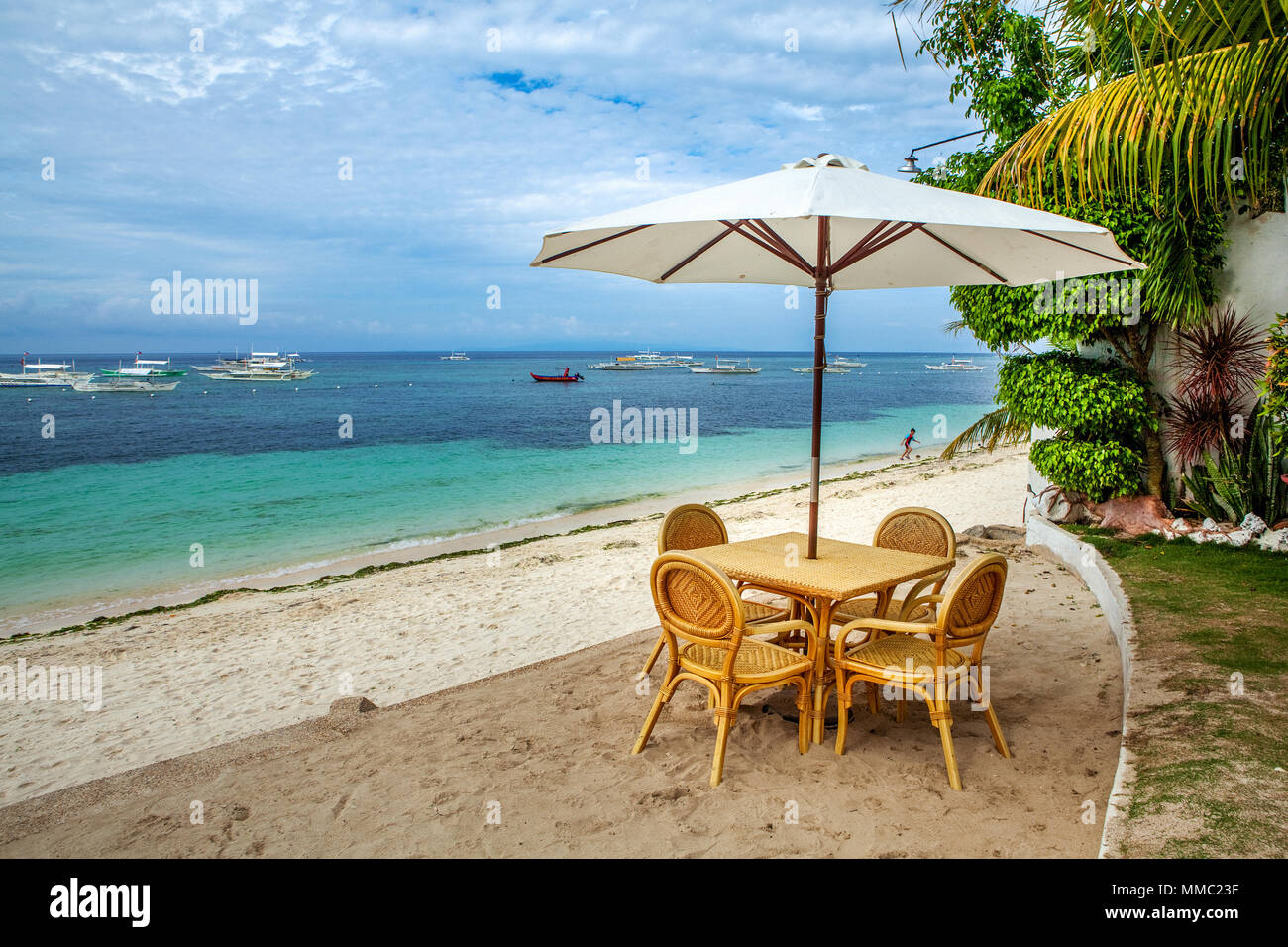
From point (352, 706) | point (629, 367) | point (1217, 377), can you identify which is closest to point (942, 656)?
point (352, 706)

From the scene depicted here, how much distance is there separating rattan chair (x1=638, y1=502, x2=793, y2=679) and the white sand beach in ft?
5.76

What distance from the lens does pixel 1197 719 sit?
3.47m

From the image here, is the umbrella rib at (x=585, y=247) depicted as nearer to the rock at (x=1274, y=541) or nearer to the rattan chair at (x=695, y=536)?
the rattan chair at (x=695, y=536)

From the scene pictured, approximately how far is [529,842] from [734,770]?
1.02 m

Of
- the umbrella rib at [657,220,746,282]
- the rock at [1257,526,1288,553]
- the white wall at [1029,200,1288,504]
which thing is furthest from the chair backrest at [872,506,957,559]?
the white wall at [1029,200,1288,504]

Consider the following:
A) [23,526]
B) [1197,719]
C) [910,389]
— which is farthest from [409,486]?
[910,389]

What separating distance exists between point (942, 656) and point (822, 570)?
75 cm

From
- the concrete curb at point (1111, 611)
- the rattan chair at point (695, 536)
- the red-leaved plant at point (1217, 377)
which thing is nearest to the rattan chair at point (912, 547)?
the rattan chair at point (695, 536)

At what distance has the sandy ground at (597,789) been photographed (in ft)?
9.67

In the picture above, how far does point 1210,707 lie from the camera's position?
3590 mm

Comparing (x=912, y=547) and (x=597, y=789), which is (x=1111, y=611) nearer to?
(x=912, y=547)

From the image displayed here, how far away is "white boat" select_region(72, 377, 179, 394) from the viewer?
57.8 m

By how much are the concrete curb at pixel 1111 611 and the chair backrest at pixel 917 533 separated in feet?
3.84
